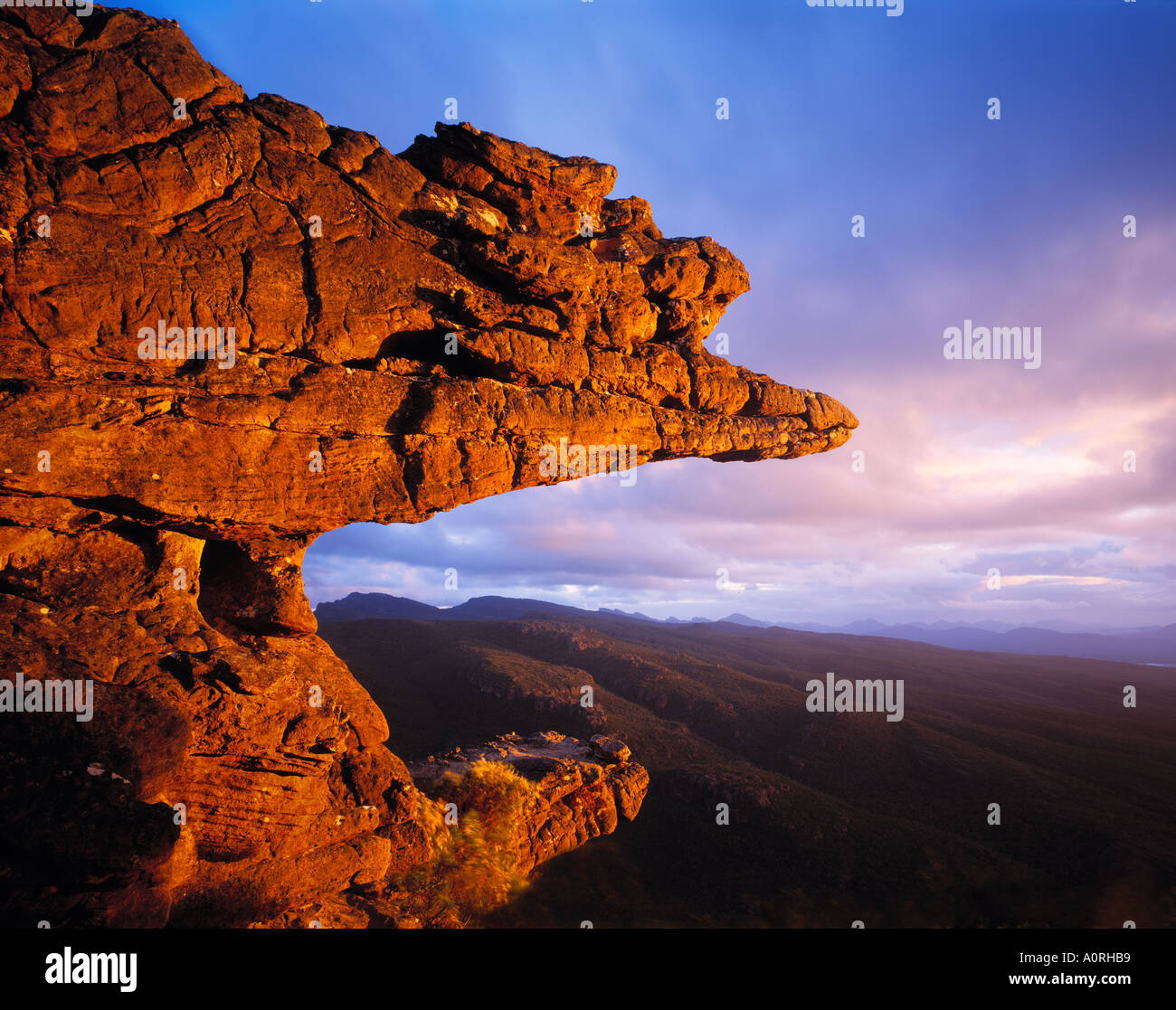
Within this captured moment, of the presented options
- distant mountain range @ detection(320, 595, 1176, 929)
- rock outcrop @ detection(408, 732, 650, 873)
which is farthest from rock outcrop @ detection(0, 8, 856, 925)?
distant mountain range @ detection(320, 595, 1176, 929)

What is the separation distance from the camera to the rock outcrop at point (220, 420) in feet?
37.9

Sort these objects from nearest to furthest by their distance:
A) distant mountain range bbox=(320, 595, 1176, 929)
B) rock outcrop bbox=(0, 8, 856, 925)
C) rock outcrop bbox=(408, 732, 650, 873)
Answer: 1. rock outcrop bbox=(0, 8, 856, 925)
2. rock outcrop bbox=(408, 732, 650, 873)
3. distant mountain range bbox=(320, 595, 1176, 929)

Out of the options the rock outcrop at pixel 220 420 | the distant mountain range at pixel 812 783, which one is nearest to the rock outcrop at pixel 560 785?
the distant mountain range at pixel 812 783

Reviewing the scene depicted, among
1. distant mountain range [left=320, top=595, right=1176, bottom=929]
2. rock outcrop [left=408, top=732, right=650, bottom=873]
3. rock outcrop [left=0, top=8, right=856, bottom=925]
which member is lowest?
distant mountain range [left=320, top=595, right=1176, bottom=929]

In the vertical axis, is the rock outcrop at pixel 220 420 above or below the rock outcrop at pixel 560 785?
above

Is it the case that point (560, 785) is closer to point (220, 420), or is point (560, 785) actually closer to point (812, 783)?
point (220, 420)

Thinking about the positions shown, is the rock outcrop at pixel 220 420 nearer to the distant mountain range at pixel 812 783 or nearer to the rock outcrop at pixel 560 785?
the rock outcrop at pixel 560 785

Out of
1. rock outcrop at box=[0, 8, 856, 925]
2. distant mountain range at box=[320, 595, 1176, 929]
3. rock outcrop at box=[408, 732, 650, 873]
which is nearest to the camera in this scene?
rock outcrop at box=[0, 8, 856, 925]

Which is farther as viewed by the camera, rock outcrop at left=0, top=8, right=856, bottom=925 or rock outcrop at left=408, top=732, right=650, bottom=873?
rock outcrop at left=408, top=732, right=650, bottom=873

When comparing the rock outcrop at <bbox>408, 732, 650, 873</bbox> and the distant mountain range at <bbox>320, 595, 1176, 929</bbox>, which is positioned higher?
the rock outcrop at <bbox>408, 732, 650, 873</bbox>

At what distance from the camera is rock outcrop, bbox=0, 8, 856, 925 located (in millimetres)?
11539

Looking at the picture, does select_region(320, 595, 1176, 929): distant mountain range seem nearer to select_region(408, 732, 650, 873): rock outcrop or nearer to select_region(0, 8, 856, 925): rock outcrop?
select_region(408, 732, 650, 873): rock outcrop
